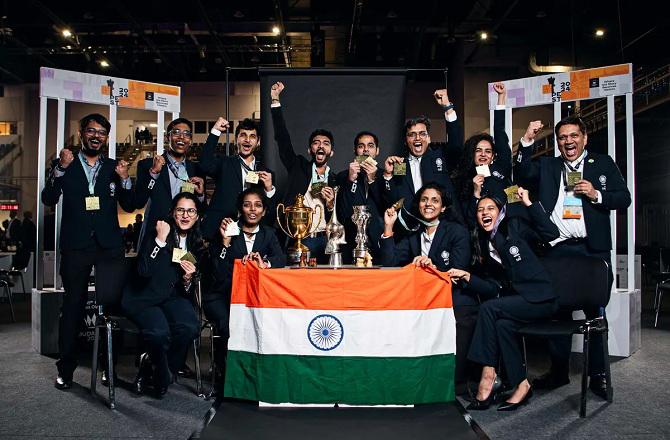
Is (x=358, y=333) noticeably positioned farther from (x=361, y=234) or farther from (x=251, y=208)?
(x=251, y=208)

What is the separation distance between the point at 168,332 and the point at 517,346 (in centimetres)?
202

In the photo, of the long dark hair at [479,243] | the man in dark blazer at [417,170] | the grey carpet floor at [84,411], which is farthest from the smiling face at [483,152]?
the grey carpet floor at [84,411]

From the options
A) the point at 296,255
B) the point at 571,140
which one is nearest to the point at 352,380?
the point at 296,255

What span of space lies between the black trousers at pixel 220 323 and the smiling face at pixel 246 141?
1.13m

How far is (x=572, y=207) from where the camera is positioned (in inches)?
149

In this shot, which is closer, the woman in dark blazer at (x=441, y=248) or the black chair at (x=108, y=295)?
the black chair at (x=108, y=295)

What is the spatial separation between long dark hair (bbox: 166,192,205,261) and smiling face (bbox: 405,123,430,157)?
1.57 m

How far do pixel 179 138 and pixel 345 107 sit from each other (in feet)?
5.10

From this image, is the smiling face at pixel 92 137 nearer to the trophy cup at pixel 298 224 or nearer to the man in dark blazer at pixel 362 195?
the trophy cup at pixel 298 224

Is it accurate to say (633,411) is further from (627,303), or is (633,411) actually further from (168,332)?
(168,332)

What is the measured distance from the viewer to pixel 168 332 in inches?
131

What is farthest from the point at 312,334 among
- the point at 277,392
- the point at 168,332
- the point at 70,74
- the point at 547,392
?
the point at 70,74

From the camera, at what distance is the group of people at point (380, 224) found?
11.0ft

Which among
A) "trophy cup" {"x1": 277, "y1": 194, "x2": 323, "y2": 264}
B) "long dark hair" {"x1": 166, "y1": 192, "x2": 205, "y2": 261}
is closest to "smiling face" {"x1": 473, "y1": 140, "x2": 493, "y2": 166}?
"trophy cup" {"x1": 277, "y1": 194, "x2": 323, "y2": 264}
